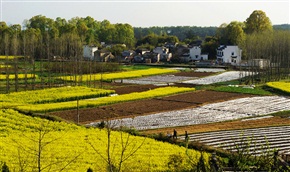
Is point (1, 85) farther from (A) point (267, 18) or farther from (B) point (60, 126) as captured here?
(A) point (267, 18)

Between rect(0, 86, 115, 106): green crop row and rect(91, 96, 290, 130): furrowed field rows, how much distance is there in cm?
968

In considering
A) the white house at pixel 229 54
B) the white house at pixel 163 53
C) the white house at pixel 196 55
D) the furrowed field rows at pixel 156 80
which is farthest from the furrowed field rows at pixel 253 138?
the white house at pixel 163 53

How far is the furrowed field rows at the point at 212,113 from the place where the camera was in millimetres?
25922

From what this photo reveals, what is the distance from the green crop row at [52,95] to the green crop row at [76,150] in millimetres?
9022

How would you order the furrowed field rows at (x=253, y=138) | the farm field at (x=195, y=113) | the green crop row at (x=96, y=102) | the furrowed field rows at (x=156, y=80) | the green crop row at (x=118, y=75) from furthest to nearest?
the green crop row at (x=118, y=75) → the furrowed field rows at (x=156, y=80) → the green crop row at (x=96, y=102) → the farm field at (x=195, y=113) → the furrowed field rows at (x=253, y=138)

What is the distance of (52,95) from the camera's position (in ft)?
118

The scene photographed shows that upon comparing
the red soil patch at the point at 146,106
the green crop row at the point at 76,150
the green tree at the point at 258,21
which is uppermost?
the green tree at the point at 258,21

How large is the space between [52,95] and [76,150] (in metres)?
18.9

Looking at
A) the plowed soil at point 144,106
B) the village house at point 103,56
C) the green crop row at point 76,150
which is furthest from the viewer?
the village house at point 103,56

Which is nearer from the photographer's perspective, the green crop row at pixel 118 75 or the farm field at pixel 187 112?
the farm field at pixel 187 112

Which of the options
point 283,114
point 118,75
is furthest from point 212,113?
point 118,75

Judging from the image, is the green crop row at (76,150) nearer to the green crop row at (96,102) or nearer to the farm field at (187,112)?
the farm field at (187,112)

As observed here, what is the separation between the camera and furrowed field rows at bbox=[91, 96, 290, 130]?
1021 inches

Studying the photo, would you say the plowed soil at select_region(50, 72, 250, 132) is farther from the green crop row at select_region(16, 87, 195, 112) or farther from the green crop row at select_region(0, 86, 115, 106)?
the green crop row at select_region(0, 86, 115, 106)
